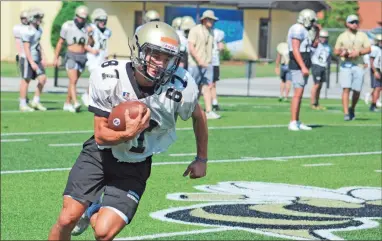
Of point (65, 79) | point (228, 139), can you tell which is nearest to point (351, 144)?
point (228, 139)

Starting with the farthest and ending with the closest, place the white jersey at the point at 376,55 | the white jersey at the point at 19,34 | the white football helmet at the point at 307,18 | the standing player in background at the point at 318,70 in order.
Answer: the standing player in background at the point at 318,70
the white jersey at the point at 376,55
the white jersey at the point at 19,34
the white football helmet at the point at 307,18

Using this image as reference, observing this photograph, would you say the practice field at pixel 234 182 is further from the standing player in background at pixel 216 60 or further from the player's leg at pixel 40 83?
the standing player in background at pixel 216 60

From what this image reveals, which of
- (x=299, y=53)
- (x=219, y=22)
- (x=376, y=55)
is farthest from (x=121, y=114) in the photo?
(x=219, y=22)

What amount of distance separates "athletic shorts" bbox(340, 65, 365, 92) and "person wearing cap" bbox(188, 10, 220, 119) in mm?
2369

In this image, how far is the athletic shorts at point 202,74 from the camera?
19531 mm

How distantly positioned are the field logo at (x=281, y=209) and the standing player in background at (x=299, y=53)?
4.84 meters

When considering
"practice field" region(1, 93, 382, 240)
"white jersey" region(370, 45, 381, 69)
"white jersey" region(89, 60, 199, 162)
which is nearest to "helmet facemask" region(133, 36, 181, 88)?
"white jersey" region(89, 60, 199, 162)

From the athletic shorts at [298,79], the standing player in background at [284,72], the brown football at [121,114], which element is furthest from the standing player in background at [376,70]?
the brown football at [121,114]

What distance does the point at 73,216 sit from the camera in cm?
751

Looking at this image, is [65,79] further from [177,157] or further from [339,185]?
[339,185]

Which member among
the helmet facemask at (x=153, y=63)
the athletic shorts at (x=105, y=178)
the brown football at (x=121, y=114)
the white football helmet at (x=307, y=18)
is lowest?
the athletic shorts at (x=105, y=178)

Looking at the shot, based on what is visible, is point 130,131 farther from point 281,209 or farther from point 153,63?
point 281,209

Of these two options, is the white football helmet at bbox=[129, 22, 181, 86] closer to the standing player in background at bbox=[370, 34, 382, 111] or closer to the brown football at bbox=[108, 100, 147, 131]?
the brown football at bbox=[108, 100, 147, 131]

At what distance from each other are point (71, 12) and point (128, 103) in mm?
38660
